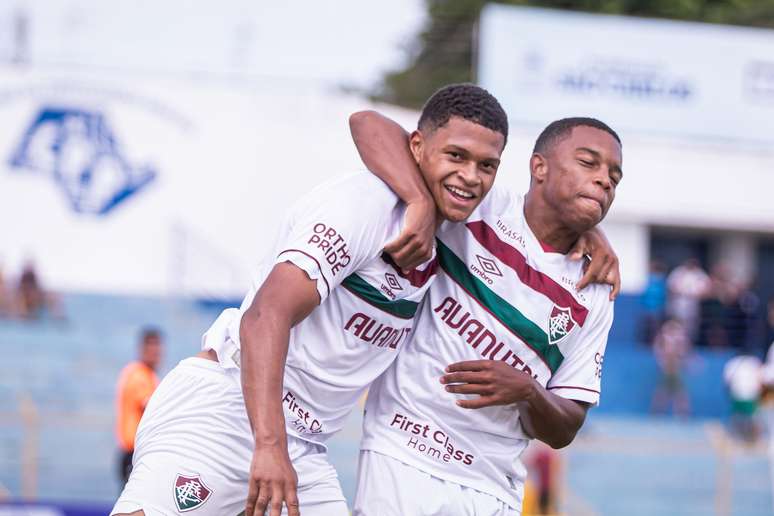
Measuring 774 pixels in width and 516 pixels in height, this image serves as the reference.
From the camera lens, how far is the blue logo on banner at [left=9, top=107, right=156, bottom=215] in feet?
69.2

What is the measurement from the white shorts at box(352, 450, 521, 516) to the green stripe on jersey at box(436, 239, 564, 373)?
521 millimetres

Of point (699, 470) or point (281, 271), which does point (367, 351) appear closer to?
point (281, 271)

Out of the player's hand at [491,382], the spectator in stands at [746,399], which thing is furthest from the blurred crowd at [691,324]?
the player's hand at [491,382]

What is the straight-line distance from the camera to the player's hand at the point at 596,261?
4191 millimetres

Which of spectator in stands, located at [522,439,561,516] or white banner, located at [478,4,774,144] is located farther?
white banner, located at [478,4,774,144]

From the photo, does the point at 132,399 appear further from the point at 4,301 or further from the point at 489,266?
the point at 4,301

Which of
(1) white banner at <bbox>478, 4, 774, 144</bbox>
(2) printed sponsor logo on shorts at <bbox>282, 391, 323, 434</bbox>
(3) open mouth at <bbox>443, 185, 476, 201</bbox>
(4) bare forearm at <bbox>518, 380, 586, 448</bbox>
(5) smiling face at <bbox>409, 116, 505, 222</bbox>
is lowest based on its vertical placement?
(2) printed sponsor logo on shorts at <bbox>282, 391, 323, 434</bbox>

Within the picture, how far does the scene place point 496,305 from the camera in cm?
410

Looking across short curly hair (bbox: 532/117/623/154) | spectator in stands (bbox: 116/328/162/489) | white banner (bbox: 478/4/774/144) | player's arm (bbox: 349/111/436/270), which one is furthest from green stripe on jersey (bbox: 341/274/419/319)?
white banner (bbox: 478/4/774/144)

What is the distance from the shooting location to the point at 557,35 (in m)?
20.7

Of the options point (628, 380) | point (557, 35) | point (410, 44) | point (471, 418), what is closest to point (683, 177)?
point (557, 35)

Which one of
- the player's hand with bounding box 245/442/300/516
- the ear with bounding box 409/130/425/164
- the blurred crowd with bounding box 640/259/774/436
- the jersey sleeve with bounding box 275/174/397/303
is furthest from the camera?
the blurred crowd with bounding box 640/259/774/436

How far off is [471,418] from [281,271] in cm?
97

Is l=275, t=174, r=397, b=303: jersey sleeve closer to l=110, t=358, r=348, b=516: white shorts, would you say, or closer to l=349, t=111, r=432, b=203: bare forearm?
l=349, t=111, r=432, b=203: bare forearm
